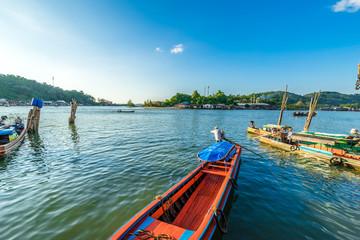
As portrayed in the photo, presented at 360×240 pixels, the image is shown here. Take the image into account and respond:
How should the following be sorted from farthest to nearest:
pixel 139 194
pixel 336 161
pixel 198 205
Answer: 1. pixel 336 161
2. pixel 139 194
3. pixel 198 205

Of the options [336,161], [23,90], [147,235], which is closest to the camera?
[147,235]

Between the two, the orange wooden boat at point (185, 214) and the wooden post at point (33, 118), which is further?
the wooden post at point (33, 118)

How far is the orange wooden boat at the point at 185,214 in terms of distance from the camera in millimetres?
4148

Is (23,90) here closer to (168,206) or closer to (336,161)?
(168,206)

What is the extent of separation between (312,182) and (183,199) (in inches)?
359

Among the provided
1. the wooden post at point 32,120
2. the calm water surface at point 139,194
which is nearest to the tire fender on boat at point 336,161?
the calm water surface at point 139,194

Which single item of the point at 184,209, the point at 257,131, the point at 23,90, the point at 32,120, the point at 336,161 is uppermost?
the point at 23,90

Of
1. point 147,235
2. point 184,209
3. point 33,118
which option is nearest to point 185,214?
point 184,209

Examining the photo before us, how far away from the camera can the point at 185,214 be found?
19.3ft

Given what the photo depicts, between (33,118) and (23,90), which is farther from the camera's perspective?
(23,90)

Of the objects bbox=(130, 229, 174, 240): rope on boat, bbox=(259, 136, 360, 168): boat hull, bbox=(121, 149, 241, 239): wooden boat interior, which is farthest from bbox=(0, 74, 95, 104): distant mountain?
bbox=(259, 136, 360, 168): boat hull

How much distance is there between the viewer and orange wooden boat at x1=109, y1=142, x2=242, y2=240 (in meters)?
4.15

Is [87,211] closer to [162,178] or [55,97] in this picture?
[162,178]

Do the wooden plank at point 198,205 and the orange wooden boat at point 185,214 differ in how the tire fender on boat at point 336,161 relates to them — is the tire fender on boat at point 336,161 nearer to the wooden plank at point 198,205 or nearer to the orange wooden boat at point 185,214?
the orange wooden boat at point 185,214
